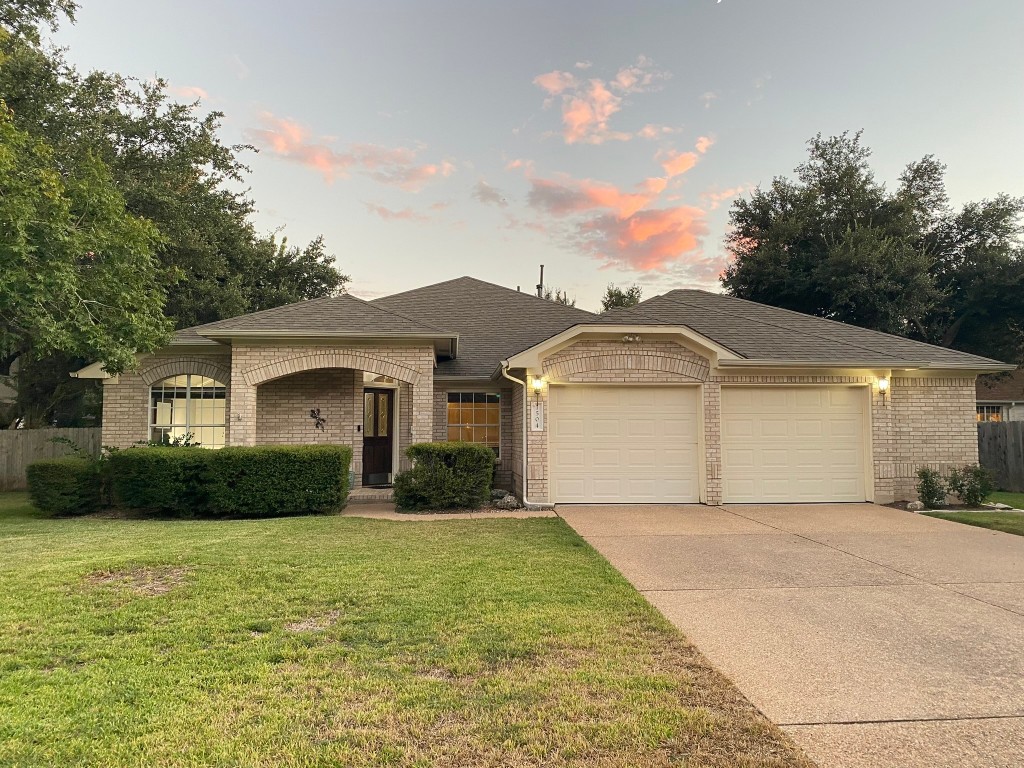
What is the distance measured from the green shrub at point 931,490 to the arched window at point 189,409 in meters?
14.1

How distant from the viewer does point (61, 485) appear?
9641mm

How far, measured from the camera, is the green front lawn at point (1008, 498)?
35.7ft

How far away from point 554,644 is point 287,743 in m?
1.75

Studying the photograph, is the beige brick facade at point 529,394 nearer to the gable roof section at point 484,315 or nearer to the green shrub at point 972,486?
the green shrub at point 972,486

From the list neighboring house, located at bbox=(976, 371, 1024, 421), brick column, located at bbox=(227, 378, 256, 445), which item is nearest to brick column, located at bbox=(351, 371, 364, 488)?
brick column, located at bbox=(227, 378, 256, 445)

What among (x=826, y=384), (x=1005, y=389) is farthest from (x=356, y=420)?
(x=1005, y=389)

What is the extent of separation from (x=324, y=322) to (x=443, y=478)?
395 cm

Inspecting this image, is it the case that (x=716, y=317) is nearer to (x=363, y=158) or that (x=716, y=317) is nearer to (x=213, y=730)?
(x=363, y=158)

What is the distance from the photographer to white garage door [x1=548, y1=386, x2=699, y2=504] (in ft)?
34.4

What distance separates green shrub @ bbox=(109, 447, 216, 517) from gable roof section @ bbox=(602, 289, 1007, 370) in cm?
803

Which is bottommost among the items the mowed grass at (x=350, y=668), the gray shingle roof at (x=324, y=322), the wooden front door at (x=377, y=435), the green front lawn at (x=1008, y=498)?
the green front lawn at (x=1008, y=498)

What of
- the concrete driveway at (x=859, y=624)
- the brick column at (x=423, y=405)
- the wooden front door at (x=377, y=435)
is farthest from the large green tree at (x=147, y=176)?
the concrete driveway at (x=859, y=624)

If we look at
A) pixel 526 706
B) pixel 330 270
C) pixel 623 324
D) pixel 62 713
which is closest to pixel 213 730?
pixel 62 713

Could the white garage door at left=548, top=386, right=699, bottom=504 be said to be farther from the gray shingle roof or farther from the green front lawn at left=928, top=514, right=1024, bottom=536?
the green front lawn at left=928, top=514, right=1024, bottom=536
